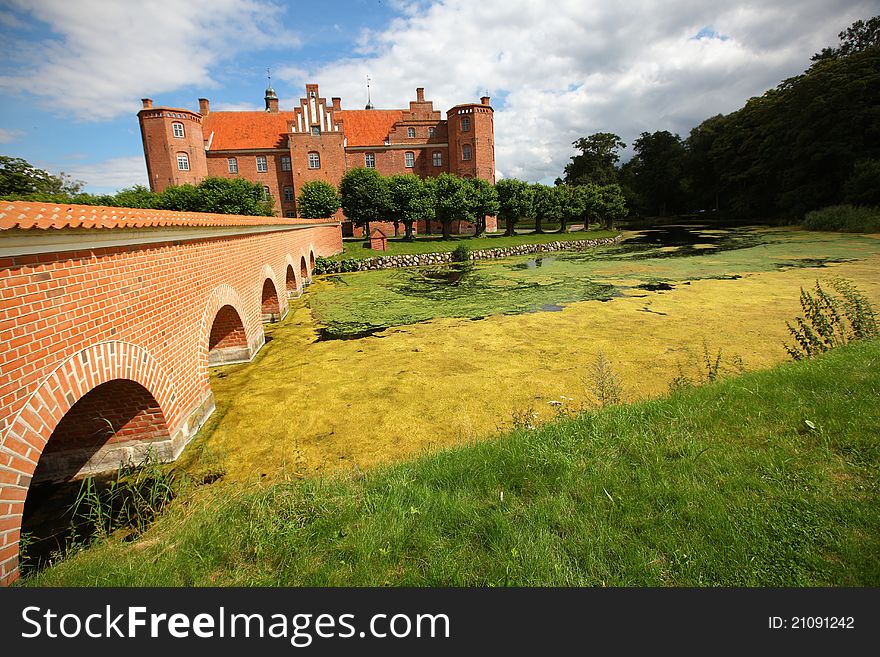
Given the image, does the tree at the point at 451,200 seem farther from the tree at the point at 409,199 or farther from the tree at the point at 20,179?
the tree at the point at 20,179

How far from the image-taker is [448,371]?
23.0 ft

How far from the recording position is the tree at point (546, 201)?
36.2m

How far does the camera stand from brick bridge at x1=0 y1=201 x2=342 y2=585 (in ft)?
8.71

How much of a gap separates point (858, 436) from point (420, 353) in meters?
6.07

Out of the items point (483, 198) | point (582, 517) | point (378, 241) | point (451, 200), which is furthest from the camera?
point (483, 198)

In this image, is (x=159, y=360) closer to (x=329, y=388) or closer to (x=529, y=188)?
(x=329, y=388)

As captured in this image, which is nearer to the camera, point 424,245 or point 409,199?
point 424,245

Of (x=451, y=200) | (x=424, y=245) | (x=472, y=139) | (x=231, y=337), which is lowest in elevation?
(x=231, y=337)

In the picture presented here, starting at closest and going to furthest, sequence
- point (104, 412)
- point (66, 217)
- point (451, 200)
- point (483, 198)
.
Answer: point (66, 217) → point (104, 412) → point (451, 200) → point (483, 198)

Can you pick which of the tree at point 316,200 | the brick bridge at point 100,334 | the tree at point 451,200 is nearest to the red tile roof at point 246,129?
the tree at point 316,200

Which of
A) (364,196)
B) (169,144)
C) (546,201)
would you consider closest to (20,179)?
(169,144)

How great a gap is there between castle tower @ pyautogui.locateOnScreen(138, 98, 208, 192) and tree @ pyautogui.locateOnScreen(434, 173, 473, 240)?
22.0m

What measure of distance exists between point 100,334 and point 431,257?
22.1m

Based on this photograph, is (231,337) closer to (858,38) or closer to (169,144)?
(169,144)
